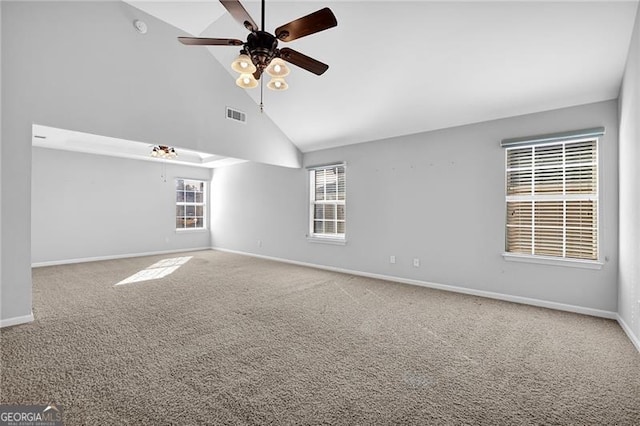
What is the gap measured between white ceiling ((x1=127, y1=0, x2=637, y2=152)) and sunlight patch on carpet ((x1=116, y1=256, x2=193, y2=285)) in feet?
11.9

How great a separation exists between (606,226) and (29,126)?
6.20m

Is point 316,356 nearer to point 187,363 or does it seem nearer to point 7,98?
point 187,363

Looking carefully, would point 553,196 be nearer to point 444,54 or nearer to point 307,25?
point 444,54

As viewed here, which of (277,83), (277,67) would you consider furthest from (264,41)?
(277,83)

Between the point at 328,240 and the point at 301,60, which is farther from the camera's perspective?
the point at 328,240

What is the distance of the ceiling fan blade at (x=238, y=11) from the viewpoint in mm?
2025

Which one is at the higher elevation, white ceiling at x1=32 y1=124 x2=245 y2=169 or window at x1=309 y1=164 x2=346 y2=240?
white ceiling at x1=32 y1=124 x2=245 y2=169

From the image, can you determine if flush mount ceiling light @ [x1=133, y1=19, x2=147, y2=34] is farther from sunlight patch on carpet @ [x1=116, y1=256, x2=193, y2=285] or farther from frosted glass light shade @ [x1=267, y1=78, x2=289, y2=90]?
sunlight patch on carpet @ [x1=116, y1=256, x2=193, y2=285]

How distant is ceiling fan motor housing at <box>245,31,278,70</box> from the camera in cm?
232

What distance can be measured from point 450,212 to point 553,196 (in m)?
1.21

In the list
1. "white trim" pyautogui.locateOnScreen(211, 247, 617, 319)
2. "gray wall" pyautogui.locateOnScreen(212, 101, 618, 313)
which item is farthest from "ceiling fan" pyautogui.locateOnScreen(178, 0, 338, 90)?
"white trim" pyautogui.locateOnScreen(211, 247, 617, 319)

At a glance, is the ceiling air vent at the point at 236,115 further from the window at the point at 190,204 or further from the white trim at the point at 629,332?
the white trim at the point at 629,332

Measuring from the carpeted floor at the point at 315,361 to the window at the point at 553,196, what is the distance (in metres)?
0.84

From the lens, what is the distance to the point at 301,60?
266 centimetres
